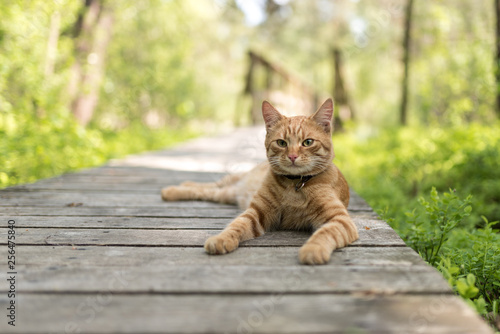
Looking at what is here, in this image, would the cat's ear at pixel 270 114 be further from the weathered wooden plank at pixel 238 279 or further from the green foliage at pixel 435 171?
the green foliage at pixel 435 171

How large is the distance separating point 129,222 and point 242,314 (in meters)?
1.41

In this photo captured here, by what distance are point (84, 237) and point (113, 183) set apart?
1873 mm

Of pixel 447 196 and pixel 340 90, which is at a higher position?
pixel 340 90

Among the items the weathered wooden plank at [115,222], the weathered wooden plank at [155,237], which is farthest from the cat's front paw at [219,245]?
the weathered wooden plank at [115,222]

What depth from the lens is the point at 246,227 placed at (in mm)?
2062

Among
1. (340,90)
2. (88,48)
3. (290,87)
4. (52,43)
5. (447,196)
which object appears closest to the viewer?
(447,196)

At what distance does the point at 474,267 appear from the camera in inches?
82.0

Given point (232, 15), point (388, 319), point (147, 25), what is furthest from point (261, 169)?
point (232, 15)

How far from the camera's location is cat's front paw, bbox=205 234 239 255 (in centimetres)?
179

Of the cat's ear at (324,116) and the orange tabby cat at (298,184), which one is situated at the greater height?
the cat's ear at (324,116)

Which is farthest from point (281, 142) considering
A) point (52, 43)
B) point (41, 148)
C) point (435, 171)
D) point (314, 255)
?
point (52, 43)

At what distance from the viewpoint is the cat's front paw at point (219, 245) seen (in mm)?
1792

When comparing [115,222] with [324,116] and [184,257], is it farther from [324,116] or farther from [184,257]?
[324,116]

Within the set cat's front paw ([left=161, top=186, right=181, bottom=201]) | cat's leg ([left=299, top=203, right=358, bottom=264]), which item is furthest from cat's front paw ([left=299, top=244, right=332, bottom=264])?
cat's front paw ([left=161, top=186, right=181, bottom=201])
